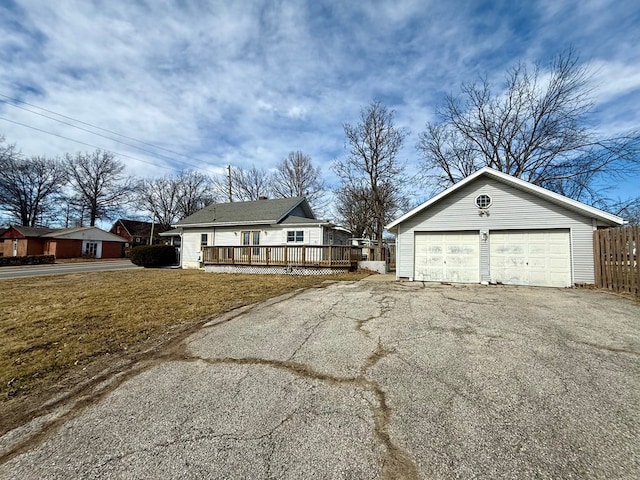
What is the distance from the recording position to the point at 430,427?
2.23 metres

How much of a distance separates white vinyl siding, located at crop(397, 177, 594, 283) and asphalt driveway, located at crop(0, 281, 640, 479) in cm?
619

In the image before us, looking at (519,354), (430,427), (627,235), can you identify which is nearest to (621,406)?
(519,354)

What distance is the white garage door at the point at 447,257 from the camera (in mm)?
10844

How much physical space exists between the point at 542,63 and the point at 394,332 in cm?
2012

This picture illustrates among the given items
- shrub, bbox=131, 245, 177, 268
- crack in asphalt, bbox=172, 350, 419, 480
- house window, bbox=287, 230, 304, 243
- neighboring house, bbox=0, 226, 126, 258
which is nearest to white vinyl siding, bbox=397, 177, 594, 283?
house window, bbox=287, 230, 304, 243

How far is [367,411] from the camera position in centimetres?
247

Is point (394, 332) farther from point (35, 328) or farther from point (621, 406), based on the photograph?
point (35, 328)

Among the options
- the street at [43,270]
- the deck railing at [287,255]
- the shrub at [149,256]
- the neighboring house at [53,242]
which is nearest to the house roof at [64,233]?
the neighboring house at [53,242]

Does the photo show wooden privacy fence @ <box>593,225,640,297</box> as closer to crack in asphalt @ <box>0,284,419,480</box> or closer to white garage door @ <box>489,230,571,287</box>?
white garage door @ <box>489,230,571,287</box>

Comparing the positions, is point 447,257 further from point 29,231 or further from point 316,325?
point 29,231

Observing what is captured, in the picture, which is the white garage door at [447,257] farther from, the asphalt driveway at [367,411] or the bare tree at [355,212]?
the bare tree at [355,212]

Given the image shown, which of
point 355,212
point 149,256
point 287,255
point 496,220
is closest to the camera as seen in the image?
point 496,220

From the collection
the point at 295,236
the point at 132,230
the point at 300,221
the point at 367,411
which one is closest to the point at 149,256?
the point at 295,236

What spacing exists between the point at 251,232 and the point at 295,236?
3279 mm
